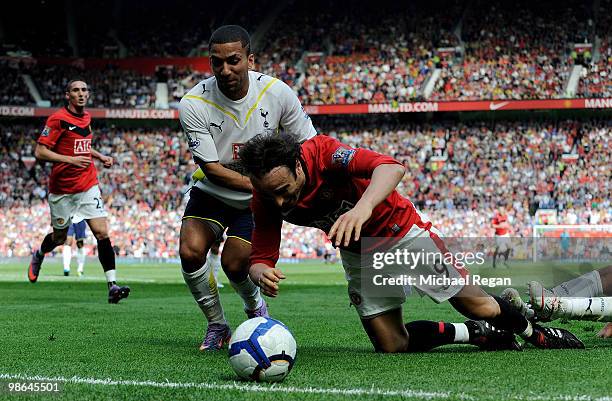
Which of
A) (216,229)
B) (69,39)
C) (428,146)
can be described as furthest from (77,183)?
(69,39)

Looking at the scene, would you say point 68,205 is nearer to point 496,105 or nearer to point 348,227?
point 348,227

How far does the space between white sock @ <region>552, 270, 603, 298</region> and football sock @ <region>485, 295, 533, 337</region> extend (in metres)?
0.30

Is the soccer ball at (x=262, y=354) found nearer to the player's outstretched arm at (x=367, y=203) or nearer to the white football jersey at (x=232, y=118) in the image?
the player's outstretched arm at (x=367, y=203)

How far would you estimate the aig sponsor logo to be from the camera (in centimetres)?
1187

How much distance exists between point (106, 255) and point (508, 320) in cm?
699

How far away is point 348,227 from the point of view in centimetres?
419

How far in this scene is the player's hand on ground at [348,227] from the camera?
4164mm

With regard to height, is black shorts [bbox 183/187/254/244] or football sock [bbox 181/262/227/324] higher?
black shorts [bbox 183/187/254/244]

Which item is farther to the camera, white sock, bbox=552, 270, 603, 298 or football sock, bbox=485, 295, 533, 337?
white sock, bbox=552, 270, 603, 298

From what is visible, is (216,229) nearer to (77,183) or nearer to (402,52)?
(77,183)

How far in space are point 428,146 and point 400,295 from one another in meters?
33.2

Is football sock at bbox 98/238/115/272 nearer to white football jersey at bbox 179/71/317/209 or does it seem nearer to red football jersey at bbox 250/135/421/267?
white football jersey at bbox 179/71/317/209

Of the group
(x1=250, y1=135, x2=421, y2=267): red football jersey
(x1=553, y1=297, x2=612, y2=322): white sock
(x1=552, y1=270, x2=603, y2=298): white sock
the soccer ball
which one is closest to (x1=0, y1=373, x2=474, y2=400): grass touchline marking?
the soccer ball

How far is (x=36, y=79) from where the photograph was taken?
43.1 metres
